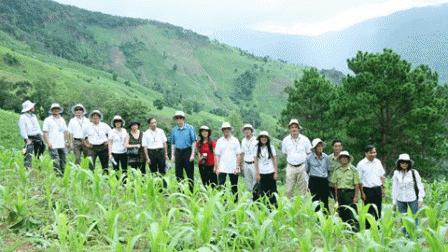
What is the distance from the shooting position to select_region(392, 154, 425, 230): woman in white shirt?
7.95 meters

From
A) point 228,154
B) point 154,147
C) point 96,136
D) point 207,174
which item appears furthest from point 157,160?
point 228,154

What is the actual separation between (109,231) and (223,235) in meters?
1.19

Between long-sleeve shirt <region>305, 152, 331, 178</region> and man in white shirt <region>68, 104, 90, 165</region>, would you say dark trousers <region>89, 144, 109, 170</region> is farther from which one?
long-sleeve shirt <region>305, 152, 331, 178</region>

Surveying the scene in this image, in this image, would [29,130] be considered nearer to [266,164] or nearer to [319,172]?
[266,164]

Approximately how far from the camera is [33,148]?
32.5ft

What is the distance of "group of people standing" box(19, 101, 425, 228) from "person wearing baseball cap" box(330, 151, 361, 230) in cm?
2

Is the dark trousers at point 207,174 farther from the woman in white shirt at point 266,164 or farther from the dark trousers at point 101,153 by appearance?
the dark trousers at point 101,153

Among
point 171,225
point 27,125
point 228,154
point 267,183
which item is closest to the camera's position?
point 171,225

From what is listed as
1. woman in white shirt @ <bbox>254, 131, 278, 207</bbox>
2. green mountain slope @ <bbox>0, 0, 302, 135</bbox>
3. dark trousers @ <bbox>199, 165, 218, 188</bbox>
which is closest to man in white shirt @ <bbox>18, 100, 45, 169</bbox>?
dark trousers @ <bbox>199, 165, 218, 188</bbox>

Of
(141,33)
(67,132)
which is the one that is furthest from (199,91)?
(67,132)

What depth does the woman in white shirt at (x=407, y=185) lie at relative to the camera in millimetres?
7949

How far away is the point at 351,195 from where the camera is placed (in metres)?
8.51

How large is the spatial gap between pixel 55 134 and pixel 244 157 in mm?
3891

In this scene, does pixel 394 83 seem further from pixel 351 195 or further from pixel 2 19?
pixel 2 19
